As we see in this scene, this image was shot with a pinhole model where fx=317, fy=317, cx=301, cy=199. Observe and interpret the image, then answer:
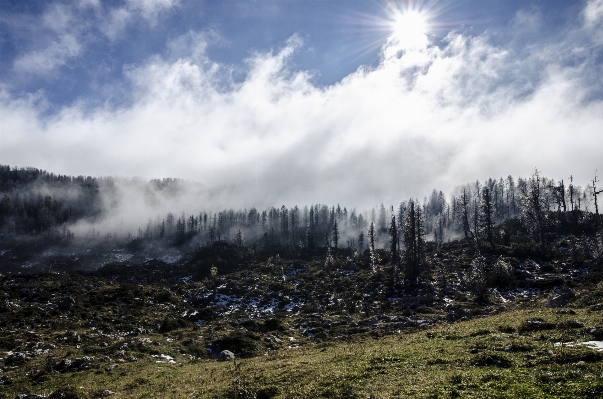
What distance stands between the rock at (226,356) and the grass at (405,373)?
300cm

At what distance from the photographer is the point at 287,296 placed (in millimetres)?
74750

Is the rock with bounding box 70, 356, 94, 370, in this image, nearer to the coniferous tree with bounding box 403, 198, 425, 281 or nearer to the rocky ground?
the rocky ground

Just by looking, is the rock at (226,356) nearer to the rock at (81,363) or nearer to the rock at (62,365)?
the rock at (81,363)

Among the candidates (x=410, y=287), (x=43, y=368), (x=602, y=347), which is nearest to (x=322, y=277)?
(x=410, y=287)

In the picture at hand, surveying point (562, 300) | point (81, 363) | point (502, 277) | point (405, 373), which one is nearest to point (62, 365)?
point (81, 363)

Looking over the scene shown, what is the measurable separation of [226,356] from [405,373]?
2354 cm

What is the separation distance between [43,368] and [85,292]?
37606mm

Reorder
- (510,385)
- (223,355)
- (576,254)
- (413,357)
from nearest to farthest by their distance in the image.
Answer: (510,385) < (413,357) < (223,355) < (576,254)

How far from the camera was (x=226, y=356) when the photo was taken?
1395 inches

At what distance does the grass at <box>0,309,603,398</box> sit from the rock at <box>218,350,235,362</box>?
300 cm

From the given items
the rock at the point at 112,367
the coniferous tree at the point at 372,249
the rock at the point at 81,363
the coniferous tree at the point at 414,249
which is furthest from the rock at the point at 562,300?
the coniferous tree at the point at 372,249

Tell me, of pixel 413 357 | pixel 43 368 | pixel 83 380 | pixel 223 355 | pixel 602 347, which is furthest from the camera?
pixel 223 355

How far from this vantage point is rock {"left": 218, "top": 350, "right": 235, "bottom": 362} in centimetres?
3503

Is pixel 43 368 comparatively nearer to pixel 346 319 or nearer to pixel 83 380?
pixel 83 380
